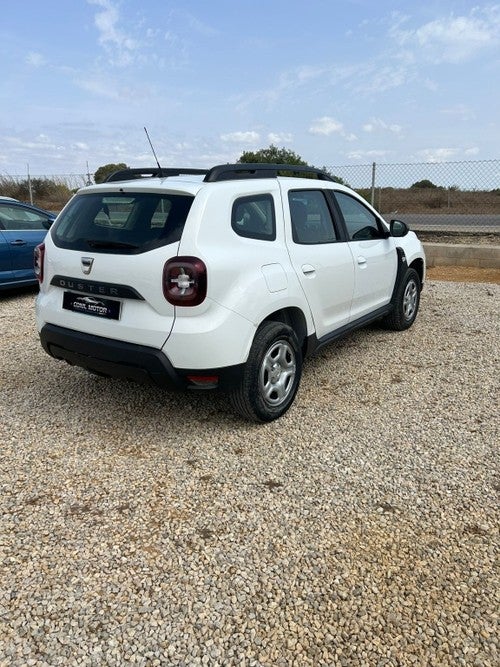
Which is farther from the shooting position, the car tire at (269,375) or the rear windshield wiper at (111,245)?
the car tire at (269,375)

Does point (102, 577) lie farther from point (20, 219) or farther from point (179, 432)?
point (20, 219)

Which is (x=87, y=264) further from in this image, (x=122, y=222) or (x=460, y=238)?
(x=460, y=238)

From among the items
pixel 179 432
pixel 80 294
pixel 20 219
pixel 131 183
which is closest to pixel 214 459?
pixel 179 432

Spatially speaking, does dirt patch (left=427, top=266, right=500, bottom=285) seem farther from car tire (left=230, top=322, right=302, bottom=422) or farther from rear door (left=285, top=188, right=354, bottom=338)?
car tire (left=230, top=322, right=302, bottom=422)

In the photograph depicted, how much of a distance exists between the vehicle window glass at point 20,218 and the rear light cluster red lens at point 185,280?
5455mm

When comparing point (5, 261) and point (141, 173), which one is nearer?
point (141, 173)

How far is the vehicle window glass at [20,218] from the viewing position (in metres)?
7.54

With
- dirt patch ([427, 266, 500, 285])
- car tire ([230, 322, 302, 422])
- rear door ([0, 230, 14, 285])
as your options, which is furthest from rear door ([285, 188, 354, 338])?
dirt patch ([427, 266, 500, 285])

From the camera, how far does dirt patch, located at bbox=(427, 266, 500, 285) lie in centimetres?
921

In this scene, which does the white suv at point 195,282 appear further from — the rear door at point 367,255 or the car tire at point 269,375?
the rear door at point 367,255

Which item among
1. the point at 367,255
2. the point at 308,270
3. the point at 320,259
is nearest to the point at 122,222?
the point at 308,270

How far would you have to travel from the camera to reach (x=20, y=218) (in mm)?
7766

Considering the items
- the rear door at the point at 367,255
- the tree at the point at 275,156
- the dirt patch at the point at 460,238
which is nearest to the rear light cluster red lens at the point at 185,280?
the rear door at the point at 367,255

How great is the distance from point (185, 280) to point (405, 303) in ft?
11.6
